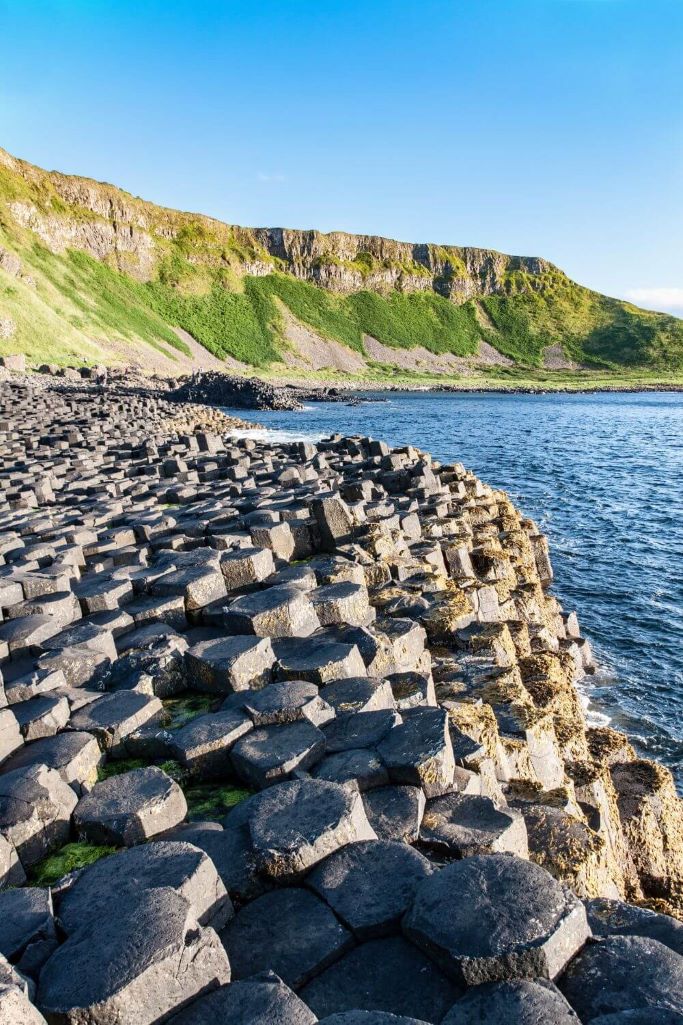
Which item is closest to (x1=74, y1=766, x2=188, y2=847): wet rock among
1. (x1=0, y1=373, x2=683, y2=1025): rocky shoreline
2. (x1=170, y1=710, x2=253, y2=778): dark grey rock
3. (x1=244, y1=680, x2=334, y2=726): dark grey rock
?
(x1=0, y1=373, x2=683, y2=1025): rocky shoreline

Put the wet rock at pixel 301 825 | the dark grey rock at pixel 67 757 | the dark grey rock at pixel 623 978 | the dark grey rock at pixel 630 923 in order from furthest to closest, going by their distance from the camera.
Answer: the dark grey rock at pixel 67 757, the wet rock at pixel 301 825, the dark grey rock at pixel 630 923, the dark grey rock at pixel 623 978

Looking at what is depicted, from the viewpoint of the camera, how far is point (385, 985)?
2852 mm

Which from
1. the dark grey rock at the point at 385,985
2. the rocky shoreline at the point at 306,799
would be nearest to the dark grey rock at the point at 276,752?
the rocky shoreline at the point at 306,799

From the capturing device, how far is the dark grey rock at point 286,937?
2943mm

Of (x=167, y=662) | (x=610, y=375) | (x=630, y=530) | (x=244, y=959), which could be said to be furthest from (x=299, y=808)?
(x=610, y=375)

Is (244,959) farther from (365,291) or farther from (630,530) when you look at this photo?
(365,291)

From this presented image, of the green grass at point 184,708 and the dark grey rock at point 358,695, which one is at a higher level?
the dark grey rock at point 358,695

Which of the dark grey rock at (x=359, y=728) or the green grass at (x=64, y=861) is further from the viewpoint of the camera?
the dark grey rock at (x=359, y=728)

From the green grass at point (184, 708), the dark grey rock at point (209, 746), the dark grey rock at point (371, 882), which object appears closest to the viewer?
the dark grey rock at point (371, 882)

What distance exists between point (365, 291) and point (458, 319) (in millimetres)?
24127

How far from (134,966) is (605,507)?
25.4 metres

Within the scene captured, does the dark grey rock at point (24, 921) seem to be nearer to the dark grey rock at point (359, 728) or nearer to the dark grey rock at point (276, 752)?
the dark grey rock at point (276, 752)

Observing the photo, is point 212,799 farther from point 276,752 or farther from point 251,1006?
point 251,1006

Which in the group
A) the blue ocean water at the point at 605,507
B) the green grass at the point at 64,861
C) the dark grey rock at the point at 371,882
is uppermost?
the dark grey rock at the point at 371,882
